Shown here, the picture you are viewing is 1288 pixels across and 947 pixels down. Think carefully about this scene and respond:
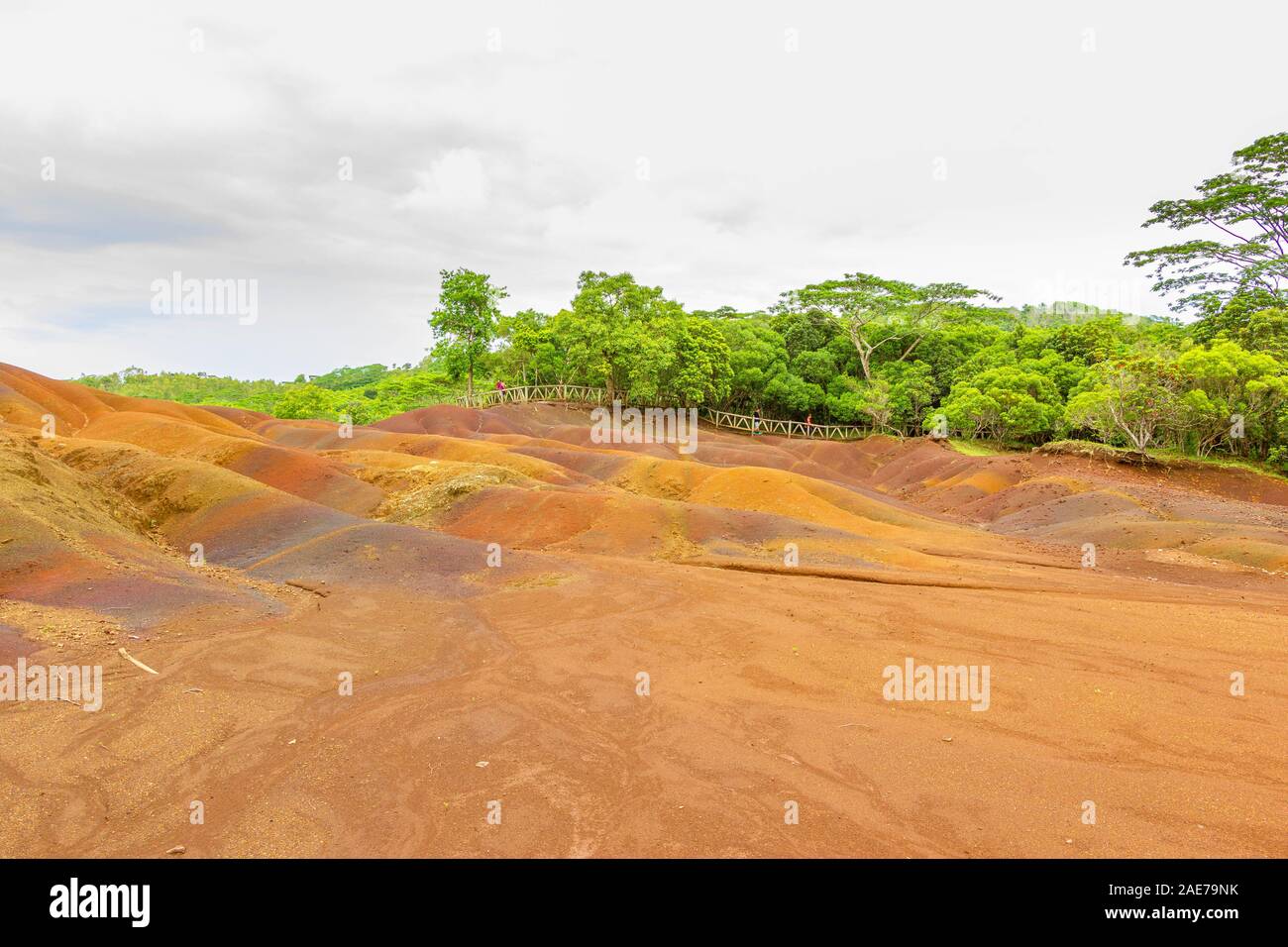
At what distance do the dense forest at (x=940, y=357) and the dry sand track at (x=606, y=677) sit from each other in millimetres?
9813

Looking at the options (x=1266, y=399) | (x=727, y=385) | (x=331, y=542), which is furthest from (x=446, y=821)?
(x=727, y=385)

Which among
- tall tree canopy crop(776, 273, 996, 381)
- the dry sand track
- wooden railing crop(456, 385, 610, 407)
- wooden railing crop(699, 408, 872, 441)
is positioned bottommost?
the dry sand track

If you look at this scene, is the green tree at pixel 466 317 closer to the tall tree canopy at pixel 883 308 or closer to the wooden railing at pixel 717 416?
the wooden railing at pixel 717 416

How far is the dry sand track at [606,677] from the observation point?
5020mm

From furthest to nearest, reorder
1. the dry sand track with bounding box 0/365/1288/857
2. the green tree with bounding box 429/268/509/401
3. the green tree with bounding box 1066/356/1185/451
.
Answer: the green tree with bounding box 429/268/509/401 → the green tree with bounding box 1066/356/1185/451 → the dry sand track with bounding box 0/365/1288/857

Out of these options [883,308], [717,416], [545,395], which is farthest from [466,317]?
[883,308]

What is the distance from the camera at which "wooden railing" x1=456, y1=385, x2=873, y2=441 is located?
46531 mm

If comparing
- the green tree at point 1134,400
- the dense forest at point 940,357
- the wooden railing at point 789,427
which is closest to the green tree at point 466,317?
the dense forest at point 940,357

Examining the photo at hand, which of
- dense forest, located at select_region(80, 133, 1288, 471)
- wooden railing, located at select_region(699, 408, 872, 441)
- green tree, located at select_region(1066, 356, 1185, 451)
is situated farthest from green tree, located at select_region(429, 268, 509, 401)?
green tree, located at select_region(1066, 356, 1185, 451)

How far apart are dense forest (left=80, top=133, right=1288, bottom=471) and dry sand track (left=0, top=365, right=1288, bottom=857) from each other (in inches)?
386

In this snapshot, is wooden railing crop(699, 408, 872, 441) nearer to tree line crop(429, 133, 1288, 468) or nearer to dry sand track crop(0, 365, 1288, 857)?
tree line crop(429, 133, 1288, 468)

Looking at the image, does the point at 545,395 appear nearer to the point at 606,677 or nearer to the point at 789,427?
the point at 789,427

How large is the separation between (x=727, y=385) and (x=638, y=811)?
41.1 m

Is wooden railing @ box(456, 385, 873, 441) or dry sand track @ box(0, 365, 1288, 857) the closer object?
dry sand track @ box(0, 365, 1288, 857)
